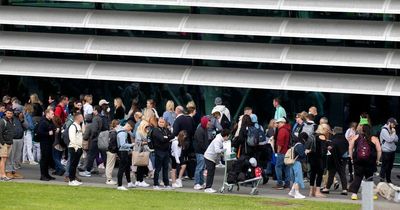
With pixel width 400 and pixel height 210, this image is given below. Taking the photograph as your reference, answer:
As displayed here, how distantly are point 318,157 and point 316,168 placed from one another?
10.5 inches

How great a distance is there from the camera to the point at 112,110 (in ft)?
139

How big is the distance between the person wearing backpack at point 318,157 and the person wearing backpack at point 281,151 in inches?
38.6

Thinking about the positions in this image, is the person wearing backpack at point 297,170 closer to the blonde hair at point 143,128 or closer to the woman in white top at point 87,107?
the blonde hair at point 143,128

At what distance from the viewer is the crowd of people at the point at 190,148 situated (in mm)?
32312

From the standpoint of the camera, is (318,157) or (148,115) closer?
(318,157)

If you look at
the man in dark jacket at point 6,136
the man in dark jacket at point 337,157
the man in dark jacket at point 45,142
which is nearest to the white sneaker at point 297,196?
the man in dark jacket at point 337,157

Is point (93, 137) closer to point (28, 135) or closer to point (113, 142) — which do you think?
point (113, 142)

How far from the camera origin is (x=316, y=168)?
3203 cm

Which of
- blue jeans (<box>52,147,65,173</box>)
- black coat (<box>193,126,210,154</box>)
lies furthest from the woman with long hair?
black coat (<box>193,126,210,154</box>)

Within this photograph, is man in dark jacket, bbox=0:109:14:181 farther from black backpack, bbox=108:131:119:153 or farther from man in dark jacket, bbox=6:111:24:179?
black backpack, bbox=108:131:119:153

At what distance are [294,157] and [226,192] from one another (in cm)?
192

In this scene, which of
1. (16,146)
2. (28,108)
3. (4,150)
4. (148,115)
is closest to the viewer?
(4,150)

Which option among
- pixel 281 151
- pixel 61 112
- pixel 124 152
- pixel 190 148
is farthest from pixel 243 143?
pixel 61 112

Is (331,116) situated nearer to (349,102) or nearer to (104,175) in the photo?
(349,102)
